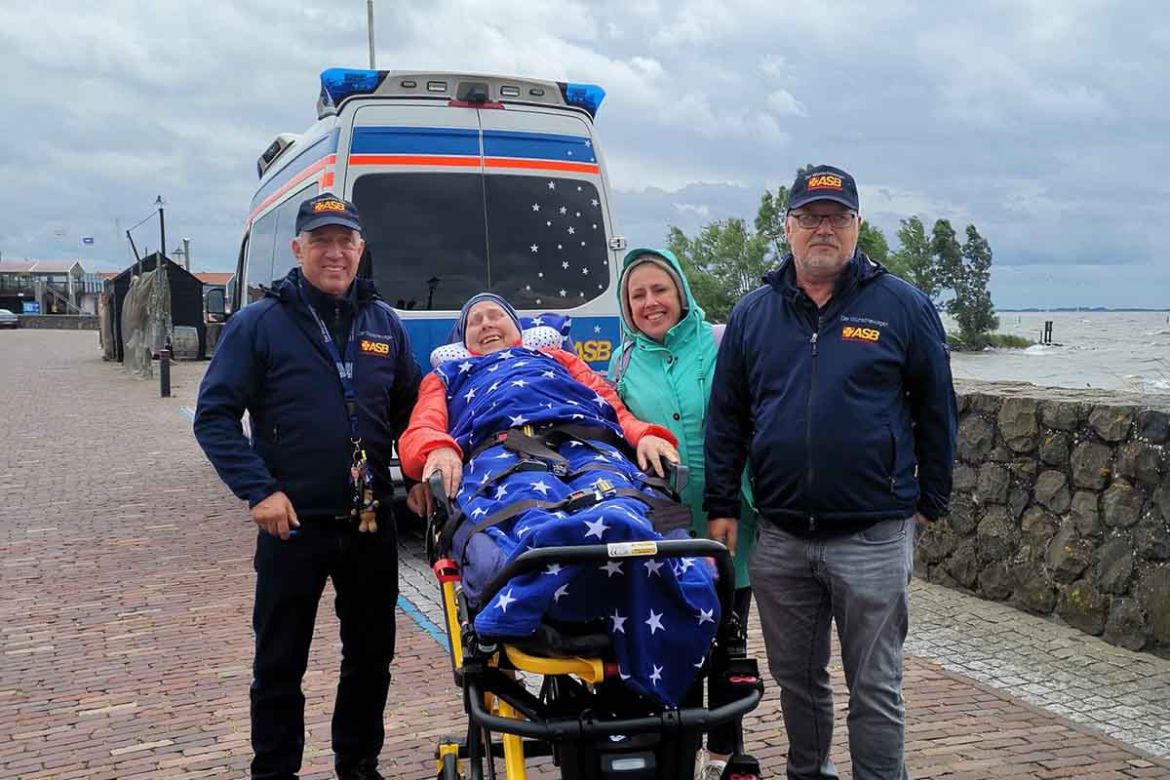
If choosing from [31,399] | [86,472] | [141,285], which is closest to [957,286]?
[141,285]

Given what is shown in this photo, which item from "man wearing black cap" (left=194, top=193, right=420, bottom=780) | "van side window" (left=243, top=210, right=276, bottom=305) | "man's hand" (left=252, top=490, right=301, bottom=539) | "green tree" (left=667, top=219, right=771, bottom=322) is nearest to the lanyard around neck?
"man wearing black cap" (left=194, top=193, right=420, bottom=780)

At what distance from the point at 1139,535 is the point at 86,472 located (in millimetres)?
11079

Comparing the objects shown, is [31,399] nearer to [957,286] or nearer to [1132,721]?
[1132,721]

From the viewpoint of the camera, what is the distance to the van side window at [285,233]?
812 cm

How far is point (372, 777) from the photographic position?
12.6 feet

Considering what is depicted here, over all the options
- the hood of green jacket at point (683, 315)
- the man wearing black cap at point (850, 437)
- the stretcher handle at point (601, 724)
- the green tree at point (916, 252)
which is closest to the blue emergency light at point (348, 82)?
the hood of green jacket at point (683, 315)

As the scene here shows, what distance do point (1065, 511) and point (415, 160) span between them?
482cm

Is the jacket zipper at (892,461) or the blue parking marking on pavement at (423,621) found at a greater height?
the jacket zipper at (892,461)

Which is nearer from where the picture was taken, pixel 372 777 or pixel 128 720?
pixel 372 777

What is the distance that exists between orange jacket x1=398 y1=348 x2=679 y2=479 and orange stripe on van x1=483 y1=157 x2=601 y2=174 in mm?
3794

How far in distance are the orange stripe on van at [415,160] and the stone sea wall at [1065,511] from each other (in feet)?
12.5

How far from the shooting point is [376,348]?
3689 millimetres

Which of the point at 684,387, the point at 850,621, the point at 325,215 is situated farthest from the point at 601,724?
the point at 325,215

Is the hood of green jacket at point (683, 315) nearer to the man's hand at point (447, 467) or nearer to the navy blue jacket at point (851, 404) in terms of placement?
the navy blue jacket at point (851, 404)
